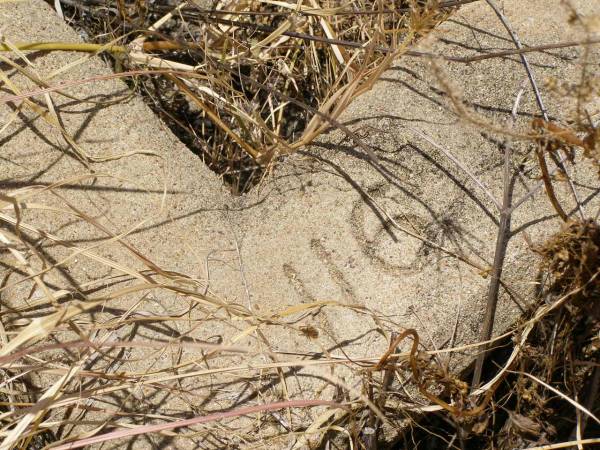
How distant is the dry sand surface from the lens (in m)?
1.44

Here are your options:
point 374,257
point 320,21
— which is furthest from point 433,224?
point 320,21

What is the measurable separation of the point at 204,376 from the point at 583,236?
752 millimetres

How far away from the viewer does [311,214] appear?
1.53 meters

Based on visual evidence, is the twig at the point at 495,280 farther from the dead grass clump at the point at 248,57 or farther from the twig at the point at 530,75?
the dead grass clump at the point at 248,57

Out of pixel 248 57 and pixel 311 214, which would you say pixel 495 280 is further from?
pixel 248 57

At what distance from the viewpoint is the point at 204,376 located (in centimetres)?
142

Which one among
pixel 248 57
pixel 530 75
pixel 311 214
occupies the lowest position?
pixel 311 214

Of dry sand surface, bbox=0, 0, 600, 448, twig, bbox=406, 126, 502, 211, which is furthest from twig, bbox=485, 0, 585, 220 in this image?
twig, bbox=406, 126, 502, 211

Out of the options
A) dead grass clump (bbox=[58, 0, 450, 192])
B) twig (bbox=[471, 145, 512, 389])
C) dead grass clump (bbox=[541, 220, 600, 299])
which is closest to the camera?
dead grass clump (bbox=[541, 220, 600, 299])

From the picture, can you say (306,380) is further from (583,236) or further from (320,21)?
(320,21)

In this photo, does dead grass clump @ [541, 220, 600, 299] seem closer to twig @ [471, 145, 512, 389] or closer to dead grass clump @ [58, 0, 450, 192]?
twig @ [471, 145, 512, 389]

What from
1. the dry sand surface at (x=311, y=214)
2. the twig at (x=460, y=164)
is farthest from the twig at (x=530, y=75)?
the twig at (x=460, y=164)

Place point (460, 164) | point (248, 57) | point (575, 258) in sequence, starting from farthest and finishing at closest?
point (248, 57), point (460, 164), point (575, 258)

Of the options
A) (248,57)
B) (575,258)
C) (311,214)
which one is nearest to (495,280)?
(575,258)
